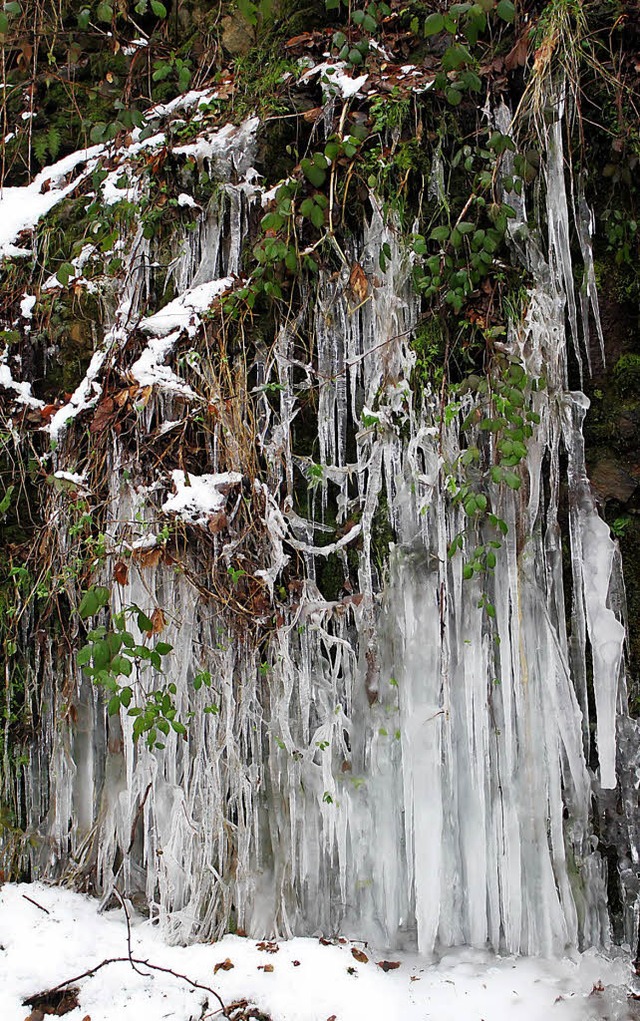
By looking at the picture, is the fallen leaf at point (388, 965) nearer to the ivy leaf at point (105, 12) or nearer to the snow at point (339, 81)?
the snow at point (339, 81)

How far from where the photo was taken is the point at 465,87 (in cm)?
235

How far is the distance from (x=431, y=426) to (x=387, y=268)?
0.58 metres

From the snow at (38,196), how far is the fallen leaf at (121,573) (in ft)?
4.59

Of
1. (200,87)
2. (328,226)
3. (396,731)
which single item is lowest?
(396,731)

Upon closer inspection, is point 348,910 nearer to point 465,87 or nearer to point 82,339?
point 82,339

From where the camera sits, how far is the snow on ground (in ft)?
6.72

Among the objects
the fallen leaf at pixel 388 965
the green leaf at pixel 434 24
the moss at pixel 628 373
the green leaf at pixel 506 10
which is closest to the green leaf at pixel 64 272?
the green leaf at pixel 434 24

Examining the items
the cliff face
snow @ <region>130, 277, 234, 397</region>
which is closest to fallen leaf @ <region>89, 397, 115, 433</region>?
the cliff face

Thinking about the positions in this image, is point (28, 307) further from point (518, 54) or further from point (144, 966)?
point (144, 966)

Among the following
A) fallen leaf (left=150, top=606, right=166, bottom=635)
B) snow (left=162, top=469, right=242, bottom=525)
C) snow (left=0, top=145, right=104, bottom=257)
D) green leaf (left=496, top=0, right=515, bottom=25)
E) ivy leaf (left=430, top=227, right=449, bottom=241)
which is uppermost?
green leaf (left=496, top=0, right=515, bottom=25)

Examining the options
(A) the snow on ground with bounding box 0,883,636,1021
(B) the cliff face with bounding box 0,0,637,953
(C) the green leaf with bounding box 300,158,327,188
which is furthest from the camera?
(C) the green leaf with bounding box 300,158,327,188

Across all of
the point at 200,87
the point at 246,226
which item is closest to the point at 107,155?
the point at 200,87

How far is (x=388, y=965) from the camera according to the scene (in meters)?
2.25

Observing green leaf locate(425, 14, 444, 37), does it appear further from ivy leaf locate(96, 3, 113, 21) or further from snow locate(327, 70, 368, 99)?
ivy leaf locate(96, 3, 113, 21)
